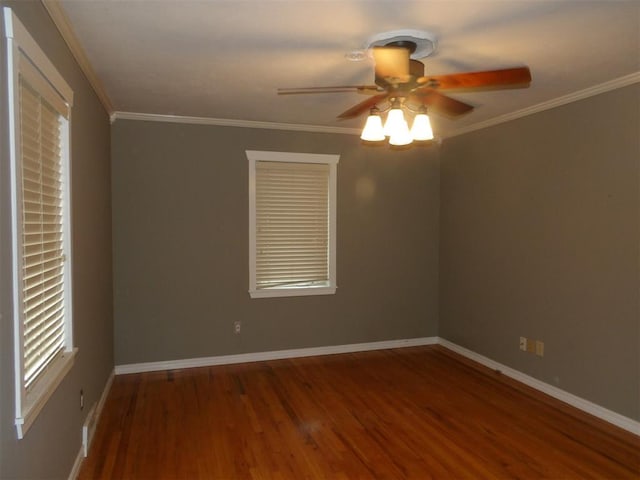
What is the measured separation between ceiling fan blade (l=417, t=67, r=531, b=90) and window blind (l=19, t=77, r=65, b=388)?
72.1 inches

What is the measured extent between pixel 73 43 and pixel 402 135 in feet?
6.20

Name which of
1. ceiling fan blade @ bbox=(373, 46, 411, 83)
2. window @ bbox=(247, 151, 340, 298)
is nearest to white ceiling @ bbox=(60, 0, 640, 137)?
ceiling fan blade @ bbox=(373, 46, 411, 83)

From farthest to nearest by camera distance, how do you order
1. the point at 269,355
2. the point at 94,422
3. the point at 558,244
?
Result: 1. the point at 269,355
2. the point at 558,244
3. the point at 94,422

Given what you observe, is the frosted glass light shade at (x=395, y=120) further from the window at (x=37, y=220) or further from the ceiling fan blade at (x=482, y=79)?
the window at (x=37, y=220)

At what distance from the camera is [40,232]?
2027 mm

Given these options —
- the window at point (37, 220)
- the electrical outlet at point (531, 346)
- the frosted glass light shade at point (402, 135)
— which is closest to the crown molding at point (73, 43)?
the window at point (37, 220)

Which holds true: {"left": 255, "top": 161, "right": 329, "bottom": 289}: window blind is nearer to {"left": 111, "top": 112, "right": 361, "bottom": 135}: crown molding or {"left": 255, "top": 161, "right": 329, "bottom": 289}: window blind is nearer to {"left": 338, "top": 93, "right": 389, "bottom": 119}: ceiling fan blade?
{"left": 111, "top": 112, "right": 361, "bottom": 135}: crown molding

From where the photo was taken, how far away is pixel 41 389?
1947 mm

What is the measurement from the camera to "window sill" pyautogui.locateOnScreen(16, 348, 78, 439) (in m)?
1.68

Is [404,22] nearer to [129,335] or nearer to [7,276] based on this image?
[7,276]

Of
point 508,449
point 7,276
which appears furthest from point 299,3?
point 508,449

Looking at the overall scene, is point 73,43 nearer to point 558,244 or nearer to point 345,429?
point 345,429

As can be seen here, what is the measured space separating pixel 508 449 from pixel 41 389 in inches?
106

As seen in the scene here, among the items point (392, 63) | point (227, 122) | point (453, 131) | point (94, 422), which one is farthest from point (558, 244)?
point (94, 422)
